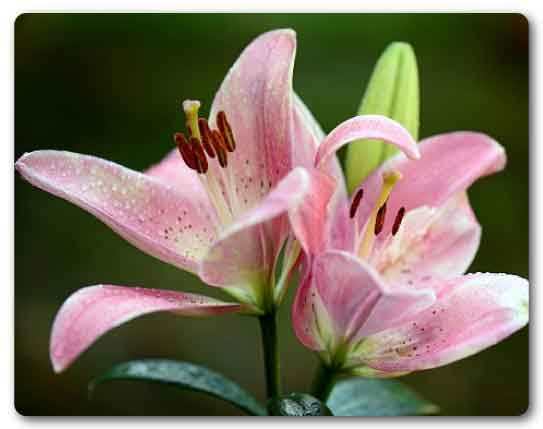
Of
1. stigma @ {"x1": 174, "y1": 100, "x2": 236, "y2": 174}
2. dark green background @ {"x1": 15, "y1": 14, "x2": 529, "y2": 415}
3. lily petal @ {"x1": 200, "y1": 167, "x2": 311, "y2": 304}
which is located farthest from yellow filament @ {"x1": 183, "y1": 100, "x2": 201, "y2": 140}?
dark green background @ {"x1": 15, "y1": 14, "x2": 529, "y2": 415}

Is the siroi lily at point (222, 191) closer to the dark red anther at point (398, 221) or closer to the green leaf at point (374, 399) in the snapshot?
the dark red anther at point (398, 221)

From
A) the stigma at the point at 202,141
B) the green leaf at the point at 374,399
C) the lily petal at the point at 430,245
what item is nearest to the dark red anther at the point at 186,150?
the stigma at the point at 202,141

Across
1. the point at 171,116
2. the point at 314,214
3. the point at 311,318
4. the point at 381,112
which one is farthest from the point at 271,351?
the point at 171,116

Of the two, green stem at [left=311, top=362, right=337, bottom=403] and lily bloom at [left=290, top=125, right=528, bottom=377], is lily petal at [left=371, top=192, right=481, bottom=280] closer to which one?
lily bloom at [left=290, top=125, right=528, bottom=377]

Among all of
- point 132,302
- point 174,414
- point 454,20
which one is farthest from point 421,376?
point 132,302

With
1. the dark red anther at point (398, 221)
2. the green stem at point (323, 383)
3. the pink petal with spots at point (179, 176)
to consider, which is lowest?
the green stem at point (323, 383)

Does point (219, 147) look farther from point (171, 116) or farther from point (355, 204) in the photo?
point (171, 116)
